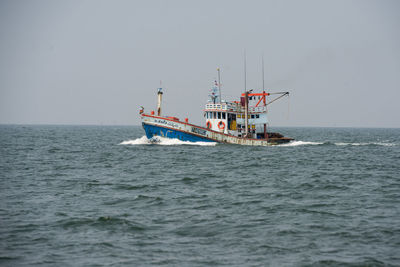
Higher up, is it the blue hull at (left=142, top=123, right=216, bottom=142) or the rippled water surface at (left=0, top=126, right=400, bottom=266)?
the blue hull at (left=142, top=123, right=216, bottom=142)

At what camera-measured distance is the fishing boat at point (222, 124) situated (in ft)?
141

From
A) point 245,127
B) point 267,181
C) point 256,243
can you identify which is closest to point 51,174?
point 267,181

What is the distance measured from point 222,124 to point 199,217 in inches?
1232

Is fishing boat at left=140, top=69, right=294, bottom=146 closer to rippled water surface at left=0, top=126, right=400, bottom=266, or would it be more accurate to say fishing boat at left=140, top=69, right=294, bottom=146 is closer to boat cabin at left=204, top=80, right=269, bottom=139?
boat cabin at left=204, top=80, right=269, bottom=139

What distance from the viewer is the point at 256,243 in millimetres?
11188

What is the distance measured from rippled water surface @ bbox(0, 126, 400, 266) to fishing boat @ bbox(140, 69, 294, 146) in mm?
16860

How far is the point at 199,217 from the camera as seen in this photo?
547 inches

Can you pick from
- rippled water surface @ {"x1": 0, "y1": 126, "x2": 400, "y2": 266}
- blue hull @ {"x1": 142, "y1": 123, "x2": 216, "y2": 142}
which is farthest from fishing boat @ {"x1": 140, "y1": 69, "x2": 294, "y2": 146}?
rippled water surface @ {"x1": 0, "y1": 126, "x2": 400, "y2": 266}

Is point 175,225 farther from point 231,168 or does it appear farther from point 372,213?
point 231,168

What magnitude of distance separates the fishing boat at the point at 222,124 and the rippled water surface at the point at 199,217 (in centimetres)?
1686

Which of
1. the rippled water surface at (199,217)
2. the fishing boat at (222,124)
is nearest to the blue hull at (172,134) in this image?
the fishing boat at (222,124)

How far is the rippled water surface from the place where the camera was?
10242 mm

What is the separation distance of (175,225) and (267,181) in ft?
33.6

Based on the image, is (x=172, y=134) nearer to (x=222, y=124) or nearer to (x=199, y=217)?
(x=222, y=124)
